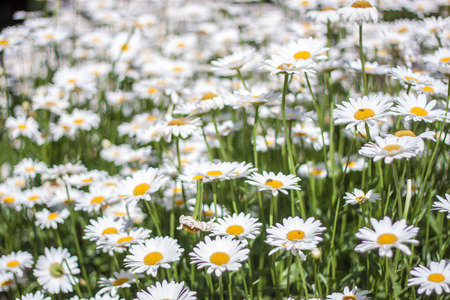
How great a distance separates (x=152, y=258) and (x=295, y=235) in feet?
1.53

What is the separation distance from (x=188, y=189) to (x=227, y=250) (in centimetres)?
80

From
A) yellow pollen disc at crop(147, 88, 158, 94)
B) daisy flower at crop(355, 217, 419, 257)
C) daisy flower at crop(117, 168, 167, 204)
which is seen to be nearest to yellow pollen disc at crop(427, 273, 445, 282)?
daisy flower at crop(355, 217, 419, 257)

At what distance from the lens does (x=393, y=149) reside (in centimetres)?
140

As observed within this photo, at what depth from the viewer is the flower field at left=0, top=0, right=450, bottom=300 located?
4.90ft

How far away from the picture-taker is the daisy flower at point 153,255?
1431 mm

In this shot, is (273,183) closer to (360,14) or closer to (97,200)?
(360,14)

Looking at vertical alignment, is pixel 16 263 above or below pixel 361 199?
below

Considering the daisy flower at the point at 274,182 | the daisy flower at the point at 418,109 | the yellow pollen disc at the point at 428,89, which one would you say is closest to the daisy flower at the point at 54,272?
the daisy flower at the point at 274,182

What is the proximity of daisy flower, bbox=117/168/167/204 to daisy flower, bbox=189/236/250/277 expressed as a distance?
0.33 meters

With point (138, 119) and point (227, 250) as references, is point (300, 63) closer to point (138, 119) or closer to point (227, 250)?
point (227, 250)

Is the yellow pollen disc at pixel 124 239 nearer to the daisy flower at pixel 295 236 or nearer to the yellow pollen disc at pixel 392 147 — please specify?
the daisy flower at pixel 295 236

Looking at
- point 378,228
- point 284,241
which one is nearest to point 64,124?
point 284,241

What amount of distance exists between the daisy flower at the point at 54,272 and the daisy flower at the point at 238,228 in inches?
28.6

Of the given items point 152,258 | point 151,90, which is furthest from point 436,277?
point 151,90
